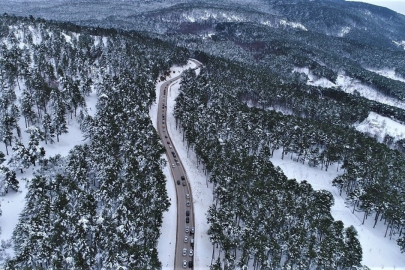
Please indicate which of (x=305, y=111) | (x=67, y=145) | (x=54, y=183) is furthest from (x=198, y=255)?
(x=305, y=111)

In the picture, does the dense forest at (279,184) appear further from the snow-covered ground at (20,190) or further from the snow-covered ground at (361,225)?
the snow-covered ground at (20,190)

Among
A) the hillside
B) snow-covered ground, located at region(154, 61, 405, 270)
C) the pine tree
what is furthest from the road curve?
the pine tree

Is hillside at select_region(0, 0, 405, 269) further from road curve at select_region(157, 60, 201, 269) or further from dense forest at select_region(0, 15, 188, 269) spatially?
road curve at select_region(157, 60, 201, 269)

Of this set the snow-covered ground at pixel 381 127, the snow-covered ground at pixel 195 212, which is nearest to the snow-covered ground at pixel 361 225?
the snow-covered ground at pixel 195 212

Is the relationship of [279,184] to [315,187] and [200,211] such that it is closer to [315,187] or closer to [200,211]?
[315,187]

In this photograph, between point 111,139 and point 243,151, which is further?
point 243,151

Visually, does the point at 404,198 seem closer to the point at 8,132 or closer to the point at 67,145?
the point at 67,145

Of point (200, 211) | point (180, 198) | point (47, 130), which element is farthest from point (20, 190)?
point (200, 211)
